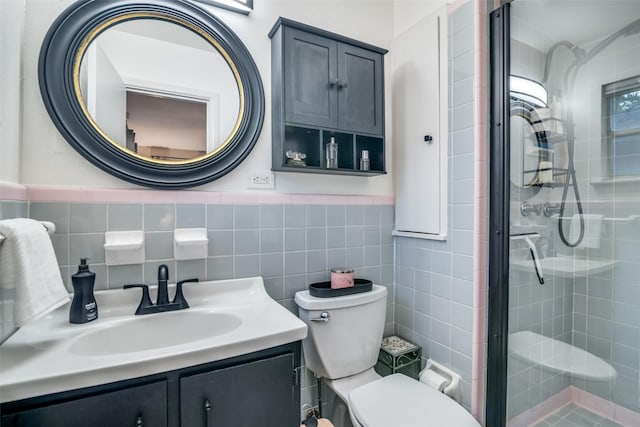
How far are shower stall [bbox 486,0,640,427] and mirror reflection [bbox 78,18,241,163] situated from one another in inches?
47.4

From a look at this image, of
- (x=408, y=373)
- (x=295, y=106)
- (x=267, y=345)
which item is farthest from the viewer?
(x=408, y=373)

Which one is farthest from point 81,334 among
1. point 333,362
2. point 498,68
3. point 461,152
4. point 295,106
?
point 498,68

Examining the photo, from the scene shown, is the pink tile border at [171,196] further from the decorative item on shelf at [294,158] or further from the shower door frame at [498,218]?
the shower door frame at [498,218]

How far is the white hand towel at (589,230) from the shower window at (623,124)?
199mm

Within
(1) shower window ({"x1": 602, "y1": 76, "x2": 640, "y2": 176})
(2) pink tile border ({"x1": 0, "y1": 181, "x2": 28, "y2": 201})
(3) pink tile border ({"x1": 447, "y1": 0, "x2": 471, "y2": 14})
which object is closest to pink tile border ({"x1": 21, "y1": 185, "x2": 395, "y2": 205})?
(2) pink tile border ({"x1": 0, "y1": 181, "x2": 28, "y2": 201})

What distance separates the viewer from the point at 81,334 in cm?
93

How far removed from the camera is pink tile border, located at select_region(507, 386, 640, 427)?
128cm

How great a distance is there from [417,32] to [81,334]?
193cm

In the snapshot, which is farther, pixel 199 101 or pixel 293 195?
pixel 293 195

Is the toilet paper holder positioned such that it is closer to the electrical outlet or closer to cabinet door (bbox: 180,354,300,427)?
cabinet door (bbox: 180,354,300,427)

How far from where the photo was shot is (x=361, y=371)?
4.52ft

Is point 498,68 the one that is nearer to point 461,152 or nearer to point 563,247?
point 461,152

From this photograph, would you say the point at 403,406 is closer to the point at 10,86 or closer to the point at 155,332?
the point at 155,332

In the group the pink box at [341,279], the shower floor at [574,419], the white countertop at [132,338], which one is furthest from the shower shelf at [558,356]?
the white countertop at [132,338]
